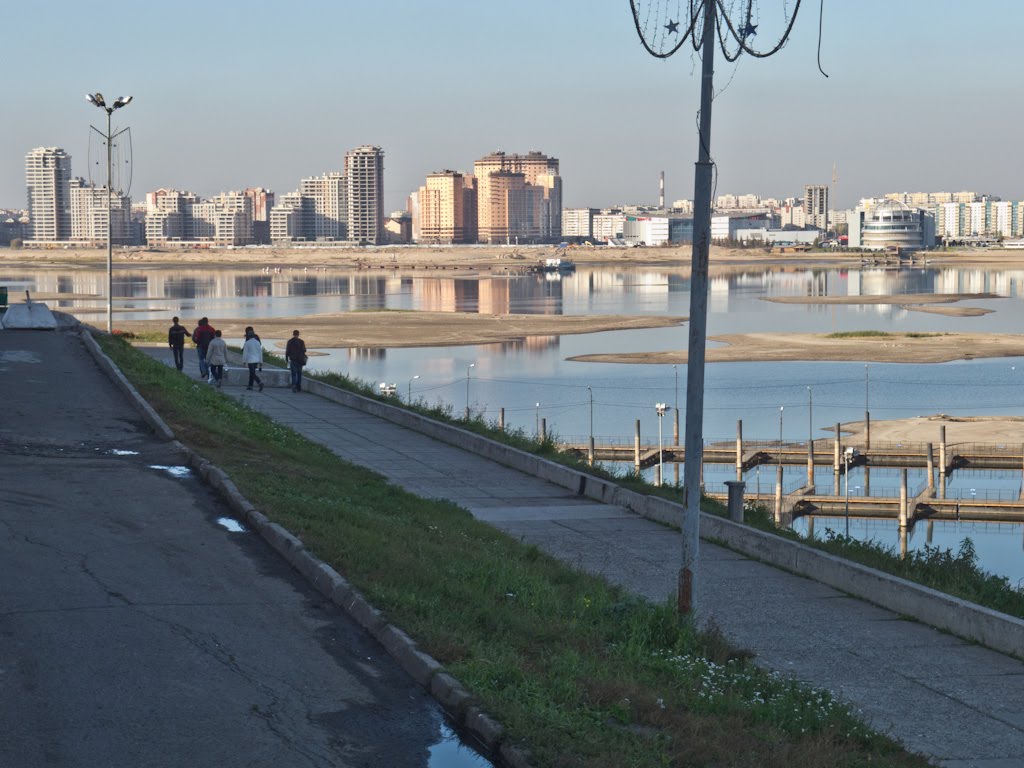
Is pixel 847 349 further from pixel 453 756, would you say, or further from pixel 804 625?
pixel 453 756

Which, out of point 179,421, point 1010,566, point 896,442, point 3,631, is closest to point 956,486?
point 896,442

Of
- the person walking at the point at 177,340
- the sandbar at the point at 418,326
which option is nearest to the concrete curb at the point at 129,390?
the person walking at the point at 177,340

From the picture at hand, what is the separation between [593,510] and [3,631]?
33.3ft

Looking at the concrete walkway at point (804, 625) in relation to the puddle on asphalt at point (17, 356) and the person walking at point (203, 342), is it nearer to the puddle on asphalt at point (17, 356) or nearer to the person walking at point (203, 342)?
the puddle on asphalt at point (17, 356)

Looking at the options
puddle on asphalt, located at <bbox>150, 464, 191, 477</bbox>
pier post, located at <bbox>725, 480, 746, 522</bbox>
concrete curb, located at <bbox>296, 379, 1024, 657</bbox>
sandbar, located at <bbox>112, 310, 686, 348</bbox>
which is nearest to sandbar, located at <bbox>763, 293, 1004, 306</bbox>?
sandbar, located at <bbox>112, 310, 686, 348</bbox>

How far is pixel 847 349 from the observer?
63.9 m

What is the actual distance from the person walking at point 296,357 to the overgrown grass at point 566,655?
17664 millimetres

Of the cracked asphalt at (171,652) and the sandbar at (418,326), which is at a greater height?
the cracked asphalt at (171,652)

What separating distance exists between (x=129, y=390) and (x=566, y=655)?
1714 centimetres

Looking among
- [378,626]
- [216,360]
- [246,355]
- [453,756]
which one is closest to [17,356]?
[216,360]

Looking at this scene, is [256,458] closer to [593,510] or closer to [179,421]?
[179,421]

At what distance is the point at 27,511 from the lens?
12852 millimetres

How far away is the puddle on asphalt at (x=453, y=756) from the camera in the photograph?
23.0 feet

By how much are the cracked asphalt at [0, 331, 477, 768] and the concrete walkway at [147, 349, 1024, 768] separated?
3.29 m
